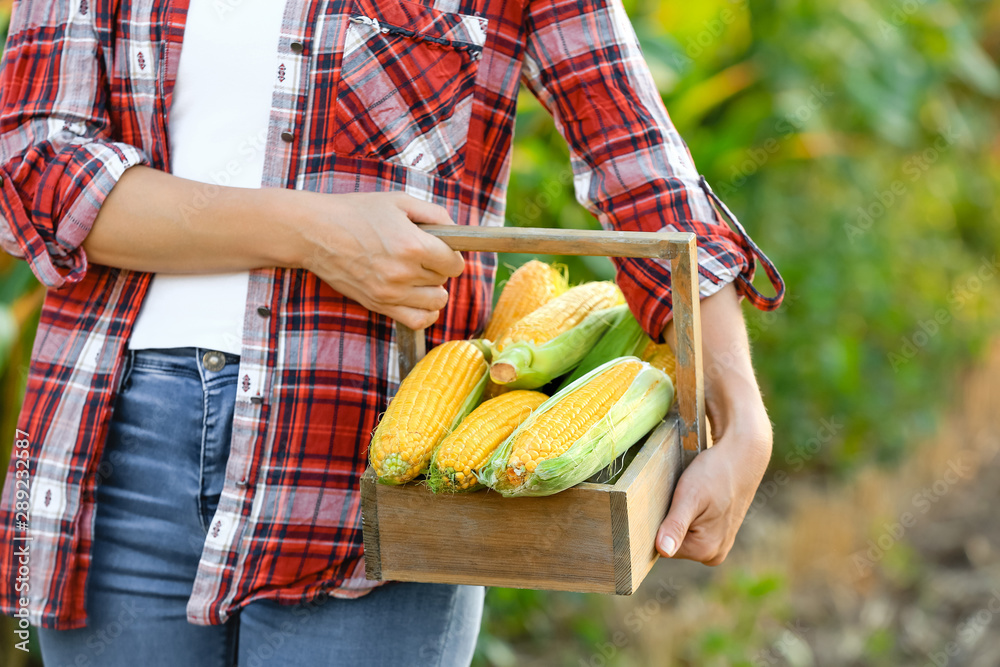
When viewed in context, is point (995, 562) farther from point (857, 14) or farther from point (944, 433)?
point (857, 14)

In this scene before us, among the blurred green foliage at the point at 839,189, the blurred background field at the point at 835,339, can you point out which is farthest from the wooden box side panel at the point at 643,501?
the blurred green foliage at the point at 839,189

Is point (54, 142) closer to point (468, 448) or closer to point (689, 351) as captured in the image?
point (468, 448)

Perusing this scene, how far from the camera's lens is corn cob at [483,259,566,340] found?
1146 mm

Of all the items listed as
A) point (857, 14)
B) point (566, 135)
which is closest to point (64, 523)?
point (566, 135)

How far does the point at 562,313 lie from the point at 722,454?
23 centimetres

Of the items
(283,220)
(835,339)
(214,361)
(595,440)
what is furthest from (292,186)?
(835,339)

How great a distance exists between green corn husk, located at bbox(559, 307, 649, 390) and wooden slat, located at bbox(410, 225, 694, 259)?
0.65 ft

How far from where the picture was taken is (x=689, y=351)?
0.96 metres

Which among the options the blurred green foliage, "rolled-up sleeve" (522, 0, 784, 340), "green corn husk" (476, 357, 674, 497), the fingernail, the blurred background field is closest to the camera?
"green corn husk" (476, 357, 674, 497)

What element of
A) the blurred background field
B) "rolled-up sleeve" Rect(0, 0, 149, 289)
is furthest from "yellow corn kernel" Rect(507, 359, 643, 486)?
the blurred background field

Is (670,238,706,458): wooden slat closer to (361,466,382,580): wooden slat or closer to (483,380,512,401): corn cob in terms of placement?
(483,380,512,401): corn cob

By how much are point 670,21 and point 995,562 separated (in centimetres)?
201

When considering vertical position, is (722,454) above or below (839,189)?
above

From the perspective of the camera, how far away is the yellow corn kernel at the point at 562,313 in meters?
1.03
